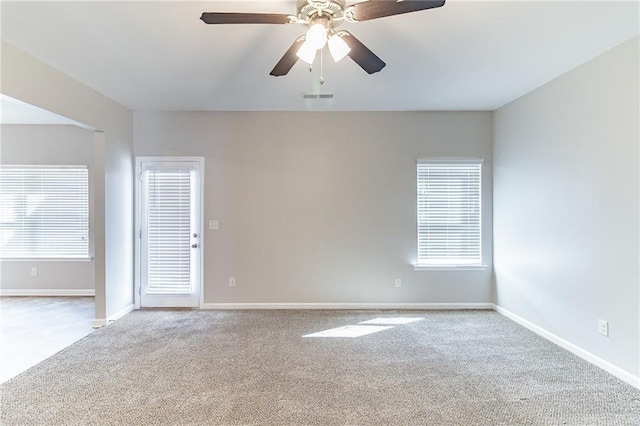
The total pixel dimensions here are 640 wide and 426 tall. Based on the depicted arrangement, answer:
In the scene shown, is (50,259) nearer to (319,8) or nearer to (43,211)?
(43,211)

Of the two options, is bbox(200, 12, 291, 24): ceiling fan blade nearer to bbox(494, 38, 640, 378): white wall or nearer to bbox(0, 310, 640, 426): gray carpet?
bbox(0, 310, 640, 426): gray carpet

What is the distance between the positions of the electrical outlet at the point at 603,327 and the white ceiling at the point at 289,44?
2.30 metres

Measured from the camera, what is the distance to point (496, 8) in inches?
84.0

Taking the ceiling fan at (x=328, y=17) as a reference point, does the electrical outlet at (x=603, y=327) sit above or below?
below

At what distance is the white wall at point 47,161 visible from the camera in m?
5.01

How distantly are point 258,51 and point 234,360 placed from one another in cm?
270

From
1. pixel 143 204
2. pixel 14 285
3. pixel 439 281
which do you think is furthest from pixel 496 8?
A: pixel 14 285

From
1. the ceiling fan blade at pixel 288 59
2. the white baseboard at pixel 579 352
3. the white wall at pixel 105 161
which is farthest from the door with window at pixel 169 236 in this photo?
the white baseboard at pixel 579 352

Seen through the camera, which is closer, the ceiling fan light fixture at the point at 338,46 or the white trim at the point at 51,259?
the ceiling fan light fixture at the point at 338,46

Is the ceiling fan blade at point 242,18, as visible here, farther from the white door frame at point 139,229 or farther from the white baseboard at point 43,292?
the white baseboard at point 43,292

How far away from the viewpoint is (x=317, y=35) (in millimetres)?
1794

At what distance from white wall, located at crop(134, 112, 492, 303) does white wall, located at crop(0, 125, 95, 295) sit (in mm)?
2166

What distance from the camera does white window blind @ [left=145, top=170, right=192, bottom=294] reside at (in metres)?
4.45

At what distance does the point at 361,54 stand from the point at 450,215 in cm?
304
